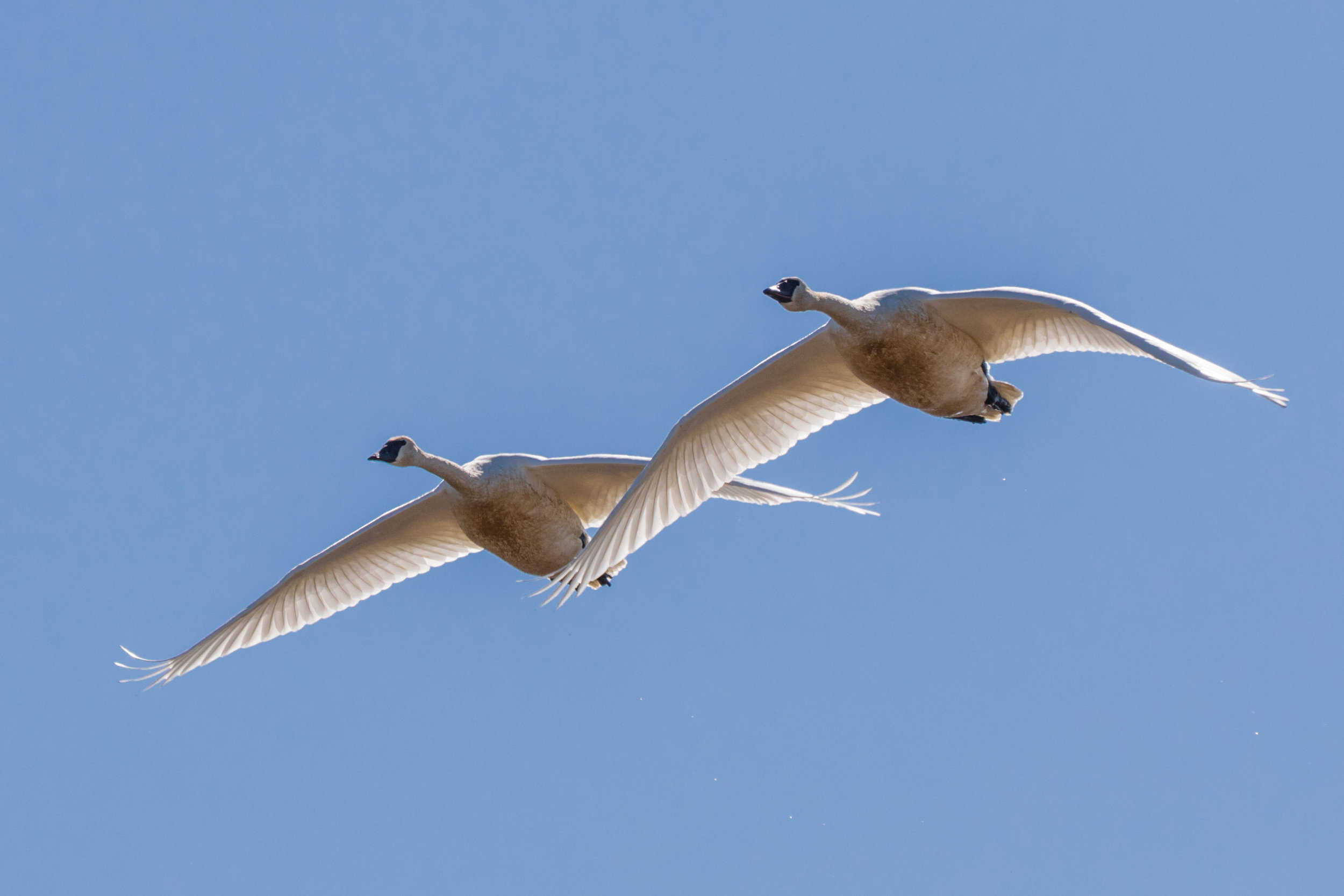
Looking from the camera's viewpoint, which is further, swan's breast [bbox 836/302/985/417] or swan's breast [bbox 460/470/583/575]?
swan's breast [bbox 460/470/583/575]

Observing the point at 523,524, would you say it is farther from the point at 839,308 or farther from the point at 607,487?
the point at 839,308

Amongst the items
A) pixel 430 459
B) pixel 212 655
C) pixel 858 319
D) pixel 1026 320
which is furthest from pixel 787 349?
pixel 212 655

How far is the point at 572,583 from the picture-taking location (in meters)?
12.9

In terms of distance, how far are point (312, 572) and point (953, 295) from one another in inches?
277

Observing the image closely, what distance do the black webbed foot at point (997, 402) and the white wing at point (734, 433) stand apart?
1.02m

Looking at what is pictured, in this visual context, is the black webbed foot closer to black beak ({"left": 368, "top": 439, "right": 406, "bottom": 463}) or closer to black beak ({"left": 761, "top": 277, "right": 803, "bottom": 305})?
black beak ({"left": 761, "top": 277, "right": 803, "bottom": 305})

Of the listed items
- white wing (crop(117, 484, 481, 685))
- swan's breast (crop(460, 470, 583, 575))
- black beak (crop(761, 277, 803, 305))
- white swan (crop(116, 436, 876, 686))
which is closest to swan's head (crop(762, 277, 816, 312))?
black beak (crop(761, 277, 803, 305))

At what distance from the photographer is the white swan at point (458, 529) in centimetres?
1490

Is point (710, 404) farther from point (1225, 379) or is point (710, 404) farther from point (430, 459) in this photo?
point (1225, 379)

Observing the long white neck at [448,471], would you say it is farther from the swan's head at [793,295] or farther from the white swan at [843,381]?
the swan's head at [793,295]

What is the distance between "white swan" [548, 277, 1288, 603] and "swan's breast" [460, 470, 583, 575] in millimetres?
1396

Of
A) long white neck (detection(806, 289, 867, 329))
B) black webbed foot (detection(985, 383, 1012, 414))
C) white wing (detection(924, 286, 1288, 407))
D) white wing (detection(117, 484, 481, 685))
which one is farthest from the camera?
white wing (detection(117, 484, 481, 685))

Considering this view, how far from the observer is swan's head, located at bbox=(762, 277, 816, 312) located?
13234 mm

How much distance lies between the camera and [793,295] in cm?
1333
